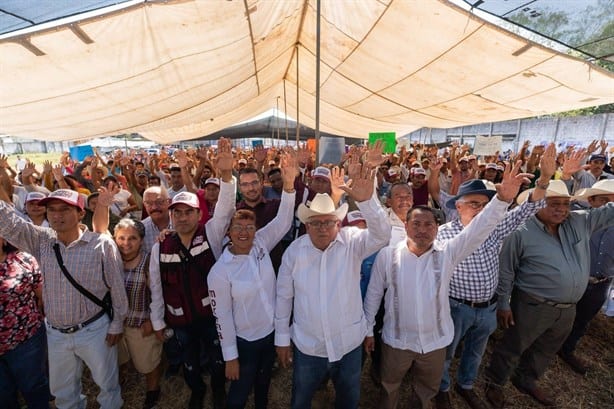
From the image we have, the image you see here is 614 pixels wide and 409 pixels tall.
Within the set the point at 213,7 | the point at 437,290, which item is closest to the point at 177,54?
the point at 213,7

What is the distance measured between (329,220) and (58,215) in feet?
5.93

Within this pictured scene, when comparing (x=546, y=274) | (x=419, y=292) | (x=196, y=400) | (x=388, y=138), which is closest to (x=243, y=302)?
(x=419, y=292)

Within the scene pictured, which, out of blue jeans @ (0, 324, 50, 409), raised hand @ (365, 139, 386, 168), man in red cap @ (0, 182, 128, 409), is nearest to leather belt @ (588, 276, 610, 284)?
raised hand @ (365, 139, 386, 168)

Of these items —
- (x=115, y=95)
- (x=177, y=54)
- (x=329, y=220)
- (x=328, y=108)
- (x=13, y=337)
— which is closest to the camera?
(x=329, y=220)

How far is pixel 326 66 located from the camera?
20.6ft

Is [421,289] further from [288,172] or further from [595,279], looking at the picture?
[595,279]

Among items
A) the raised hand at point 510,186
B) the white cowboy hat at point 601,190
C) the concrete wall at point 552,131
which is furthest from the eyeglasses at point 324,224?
the concrete wall at point 552,131

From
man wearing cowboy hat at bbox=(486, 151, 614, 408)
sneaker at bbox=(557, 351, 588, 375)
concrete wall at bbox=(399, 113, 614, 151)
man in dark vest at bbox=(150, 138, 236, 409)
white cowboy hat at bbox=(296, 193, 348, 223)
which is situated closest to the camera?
white cowboy hat at bbox=(296, 193, 348, 223)

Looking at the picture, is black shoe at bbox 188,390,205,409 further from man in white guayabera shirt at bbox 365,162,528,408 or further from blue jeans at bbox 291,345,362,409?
man in white guayabera shirt at bbox 365,162,528,408

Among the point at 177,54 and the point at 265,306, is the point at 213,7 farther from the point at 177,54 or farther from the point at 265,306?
the point at 265,306

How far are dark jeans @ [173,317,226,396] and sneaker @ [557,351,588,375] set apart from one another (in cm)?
344

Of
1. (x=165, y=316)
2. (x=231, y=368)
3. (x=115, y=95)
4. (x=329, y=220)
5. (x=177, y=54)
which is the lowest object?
(x=231, y=368)

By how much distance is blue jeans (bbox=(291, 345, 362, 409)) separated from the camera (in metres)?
1.91

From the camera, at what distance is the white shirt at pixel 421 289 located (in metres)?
1.90
